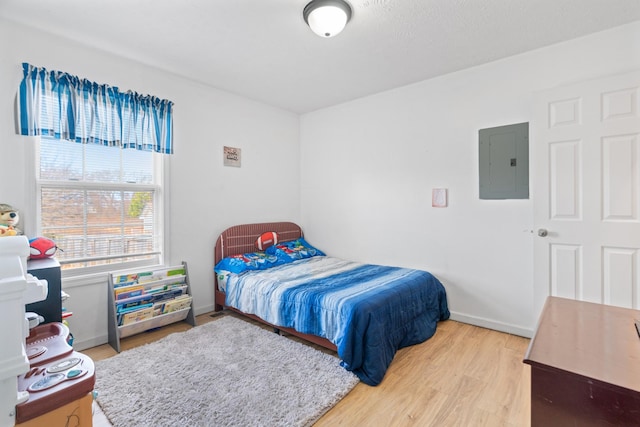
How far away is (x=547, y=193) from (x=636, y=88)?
2.87 feet

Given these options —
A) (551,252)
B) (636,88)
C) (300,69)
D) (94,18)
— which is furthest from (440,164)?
(94,18)

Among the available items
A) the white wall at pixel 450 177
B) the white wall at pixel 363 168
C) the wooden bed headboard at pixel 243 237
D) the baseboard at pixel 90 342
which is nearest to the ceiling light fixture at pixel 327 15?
the white wall at pixel 450 177

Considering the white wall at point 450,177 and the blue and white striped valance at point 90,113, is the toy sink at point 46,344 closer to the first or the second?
the blue and white striped valance at point 90,113

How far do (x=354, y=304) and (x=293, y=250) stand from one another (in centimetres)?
177

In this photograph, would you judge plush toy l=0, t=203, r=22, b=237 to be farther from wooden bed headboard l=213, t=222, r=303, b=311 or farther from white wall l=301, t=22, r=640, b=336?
white wall l=301, t=22, r=640, b=336

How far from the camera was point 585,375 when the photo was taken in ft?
2.80

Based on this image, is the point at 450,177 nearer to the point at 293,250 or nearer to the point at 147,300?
the point at 293,250

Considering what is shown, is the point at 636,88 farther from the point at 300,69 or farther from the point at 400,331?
the point at 300,69

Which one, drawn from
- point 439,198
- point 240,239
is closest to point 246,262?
point 240,239

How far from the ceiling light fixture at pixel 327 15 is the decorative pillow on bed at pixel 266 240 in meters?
2.42

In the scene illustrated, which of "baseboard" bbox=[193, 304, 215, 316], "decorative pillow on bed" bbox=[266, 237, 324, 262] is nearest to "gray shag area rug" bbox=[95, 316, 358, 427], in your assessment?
"baseboard" bbox=[193, 304, 215, 316]

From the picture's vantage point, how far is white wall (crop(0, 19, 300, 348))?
224 centimetres

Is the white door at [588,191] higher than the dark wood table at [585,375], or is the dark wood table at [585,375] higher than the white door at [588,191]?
the white door at [588,191]

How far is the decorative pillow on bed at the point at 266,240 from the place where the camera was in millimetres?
3793
